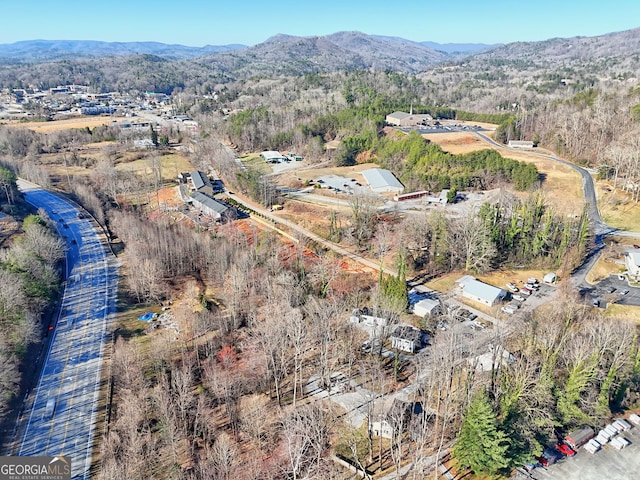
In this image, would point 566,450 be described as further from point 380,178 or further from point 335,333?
point 380,178

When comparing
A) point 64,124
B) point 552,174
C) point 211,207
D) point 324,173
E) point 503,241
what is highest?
point 64,124

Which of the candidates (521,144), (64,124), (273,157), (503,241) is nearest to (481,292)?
(503,241)

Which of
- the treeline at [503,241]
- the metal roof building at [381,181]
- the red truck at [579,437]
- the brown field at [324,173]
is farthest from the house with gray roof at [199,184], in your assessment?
the red truck at [579,437]

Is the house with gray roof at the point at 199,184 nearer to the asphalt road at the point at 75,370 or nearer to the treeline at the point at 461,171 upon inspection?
the asphalt road at the point at 75,370

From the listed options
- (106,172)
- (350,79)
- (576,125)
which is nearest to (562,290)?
(576,125)

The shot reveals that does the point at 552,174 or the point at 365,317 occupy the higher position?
the point at 552,174

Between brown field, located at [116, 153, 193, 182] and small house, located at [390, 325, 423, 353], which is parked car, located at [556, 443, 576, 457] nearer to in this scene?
small house, located at [390, 325, 423, 353]

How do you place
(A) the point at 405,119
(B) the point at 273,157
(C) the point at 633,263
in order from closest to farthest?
(C) the point at 633,263 → (B) the point at 273,157 → (A) the point at 405,119
